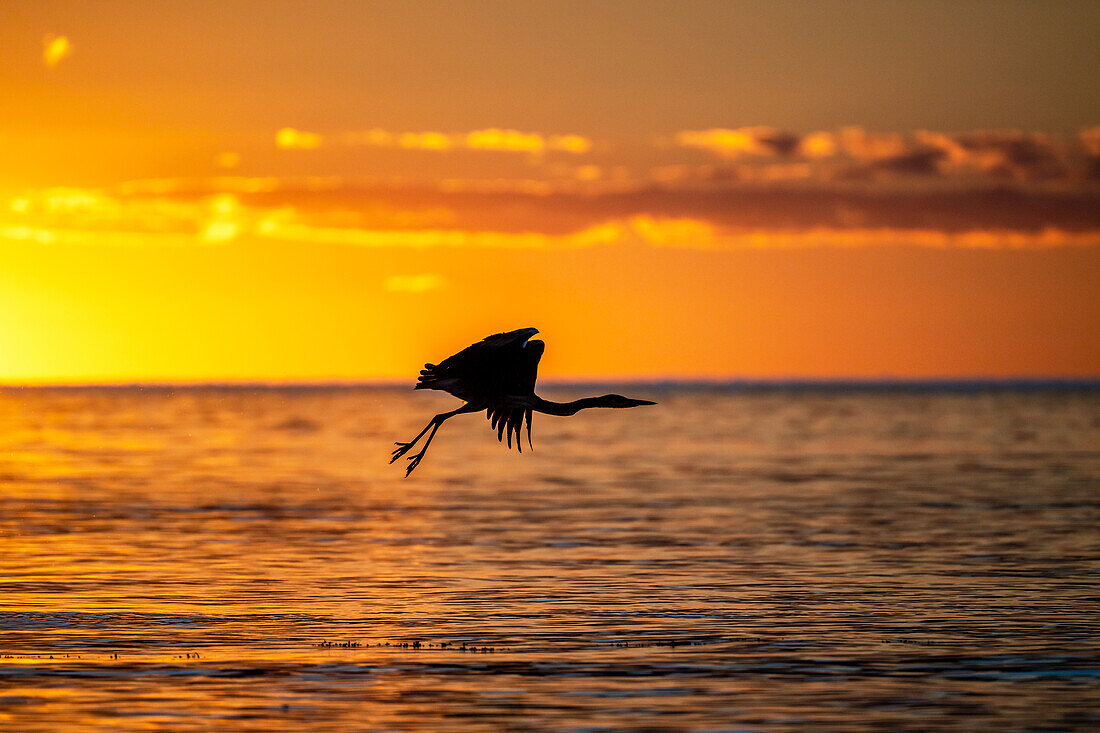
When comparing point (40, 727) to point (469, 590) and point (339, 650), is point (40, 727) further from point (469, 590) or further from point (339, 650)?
point (469, 590)

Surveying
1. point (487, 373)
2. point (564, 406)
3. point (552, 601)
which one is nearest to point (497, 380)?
point (487, 373)

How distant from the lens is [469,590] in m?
29.5

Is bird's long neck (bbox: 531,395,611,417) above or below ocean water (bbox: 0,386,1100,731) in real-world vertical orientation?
above

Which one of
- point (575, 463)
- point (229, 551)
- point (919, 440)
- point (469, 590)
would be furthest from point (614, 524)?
point (919, 440)

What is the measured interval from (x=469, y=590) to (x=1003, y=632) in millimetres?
8881

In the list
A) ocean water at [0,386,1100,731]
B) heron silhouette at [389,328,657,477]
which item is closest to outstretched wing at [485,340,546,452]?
heron silhouette at [389,328,657,477]

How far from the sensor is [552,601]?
28031 mm

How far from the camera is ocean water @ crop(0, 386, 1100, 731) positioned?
20094 mm

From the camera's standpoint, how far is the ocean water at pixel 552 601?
2009 cm

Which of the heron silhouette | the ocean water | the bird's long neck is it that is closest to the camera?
the ocean water

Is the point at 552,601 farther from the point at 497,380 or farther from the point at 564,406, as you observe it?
the point at 564,406

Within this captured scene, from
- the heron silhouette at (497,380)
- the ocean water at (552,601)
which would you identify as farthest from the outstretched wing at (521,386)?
the ocean water at (552,601)

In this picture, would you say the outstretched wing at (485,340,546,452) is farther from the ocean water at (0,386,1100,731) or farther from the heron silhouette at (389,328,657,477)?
the ocean water at (0,386,1100,731)

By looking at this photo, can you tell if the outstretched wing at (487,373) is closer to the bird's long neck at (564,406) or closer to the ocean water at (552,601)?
the bird's long neck at (564,406)
